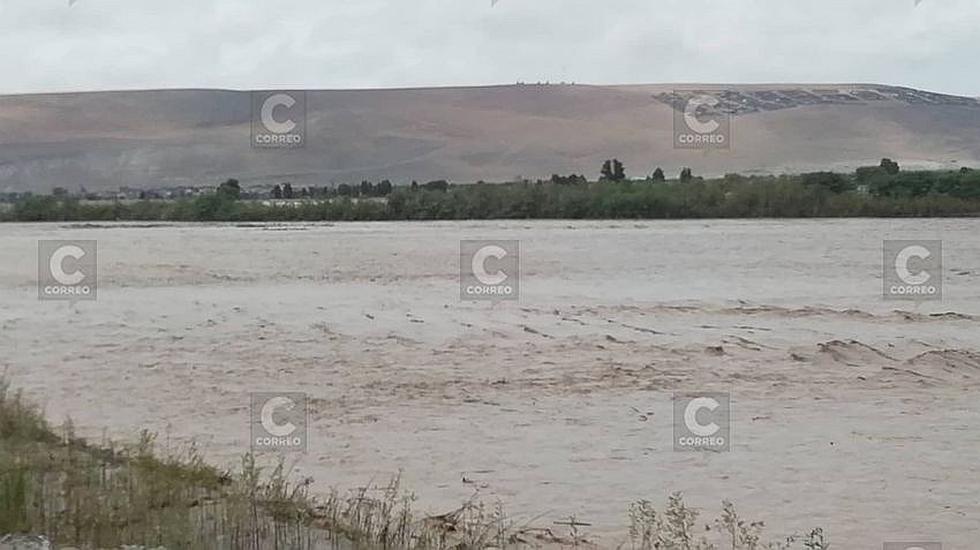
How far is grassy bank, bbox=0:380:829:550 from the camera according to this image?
5.73 meters

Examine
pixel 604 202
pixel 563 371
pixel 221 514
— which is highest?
pixel 604 202

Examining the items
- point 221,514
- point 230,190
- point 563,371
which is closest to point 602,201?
point 230,190

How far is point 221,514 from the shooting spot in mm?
6285

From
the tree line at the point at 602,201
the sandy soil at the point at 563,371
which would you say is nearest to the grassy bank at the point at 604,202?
the tree line at the point at 602,201

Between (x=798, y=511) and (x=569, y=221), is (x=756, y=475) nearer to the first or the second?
(x=798, y=511)

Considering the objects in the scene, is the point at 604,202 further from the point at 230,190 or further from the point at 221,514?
the point at 221,514

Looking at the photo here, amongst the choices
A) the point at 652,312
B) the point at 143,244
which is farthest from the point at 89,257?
the point at 652,312

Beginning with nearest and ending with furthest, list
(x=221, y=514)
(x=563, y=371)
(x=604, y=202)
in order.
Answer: (x=221, y=514) < (x=563, y=371) < (x=604, y=202)

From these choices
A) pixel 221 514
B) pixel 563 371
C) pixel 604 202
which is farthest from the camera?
pixel 604 202

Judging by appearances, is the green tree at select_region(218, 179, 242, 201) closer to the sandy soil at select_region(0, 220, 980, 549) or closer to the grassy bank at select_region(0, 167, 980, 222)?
the grassy bank at select_region(0, 167, 980, 222)

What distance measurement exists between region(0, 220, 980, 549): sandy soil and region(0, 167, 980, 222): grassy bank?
10112 millimetres

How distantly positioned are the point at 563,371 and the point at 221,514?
881 cm

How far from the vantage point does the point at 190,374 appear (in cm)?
1467

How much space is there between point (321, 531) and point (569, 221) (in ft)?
109
